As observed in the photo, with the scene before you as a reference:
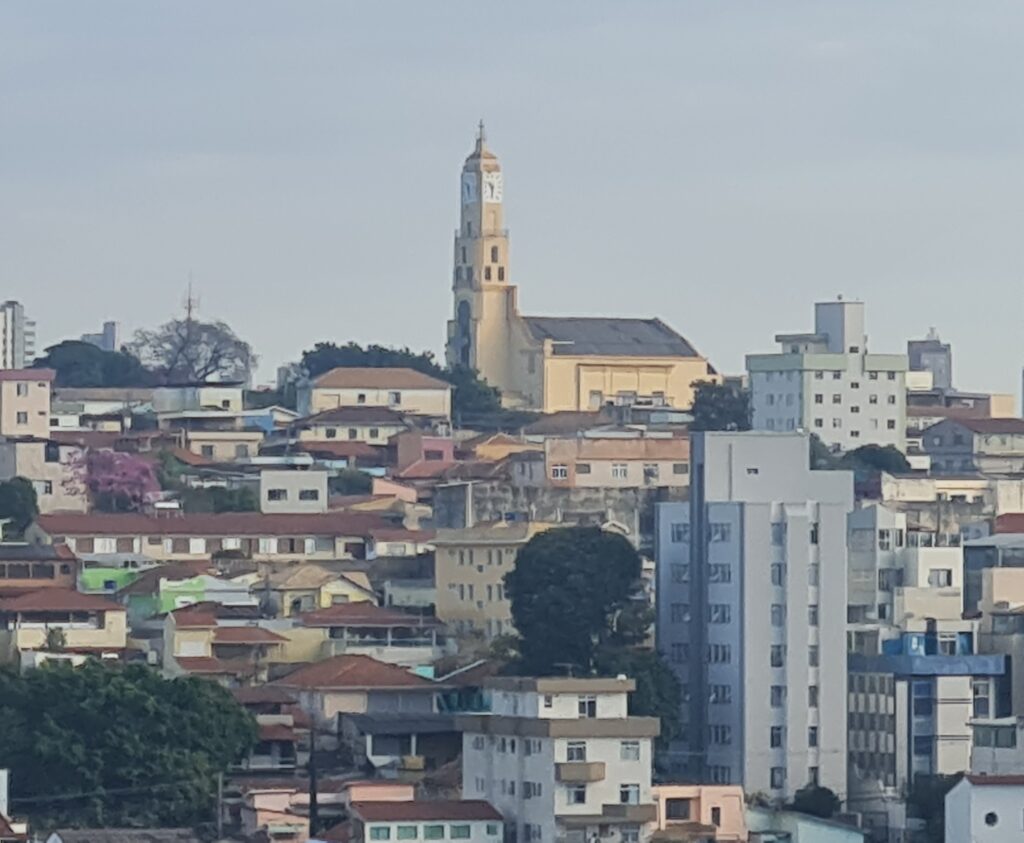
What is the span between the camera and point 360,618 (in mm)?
55031

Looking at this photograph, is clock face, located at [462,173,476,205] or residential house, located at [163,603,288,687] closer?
residential house, located at [163,603,288,687]

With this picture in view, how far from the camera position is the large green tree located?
148 ft

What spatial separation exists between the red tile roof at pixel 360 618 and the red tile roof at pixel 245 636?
3.90 feet

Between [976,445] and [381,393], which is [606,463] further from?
[381,393]

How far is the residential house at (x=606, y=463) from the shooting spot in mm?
68312

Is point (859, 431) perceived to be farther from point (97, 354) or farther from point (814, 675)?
point (814, 675)

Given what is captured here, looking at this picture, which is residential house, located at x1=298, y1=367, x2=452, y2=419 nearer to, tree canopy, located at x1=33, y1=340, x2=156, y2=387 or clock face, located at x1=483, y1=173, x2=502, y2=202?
tree canopy, located at x1=33, y1=340, x2=156, y2=387

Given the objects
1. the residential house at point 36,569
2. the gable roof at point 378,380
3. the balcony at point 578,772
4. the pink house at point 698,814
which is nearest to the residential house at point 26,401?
the gable roof at point 378,380

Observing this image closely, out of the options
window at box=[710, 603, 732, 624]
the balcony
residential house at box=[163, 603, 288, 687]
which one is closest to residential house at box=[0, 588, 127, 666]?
residential house at box=[163, 603, 288, 687]

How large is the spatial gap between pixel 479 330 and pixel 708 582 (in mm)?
42276

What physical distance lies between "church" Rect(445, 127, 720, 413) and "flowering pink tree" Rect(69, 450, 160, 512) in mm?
19360

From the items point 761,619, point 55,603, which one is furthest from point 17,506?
point 761,619

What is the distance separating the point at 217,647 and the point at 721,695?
682 centimetres

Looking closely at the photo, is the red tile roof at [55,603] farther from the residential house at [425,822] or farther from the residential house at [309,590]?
the residential house at [425,822]
